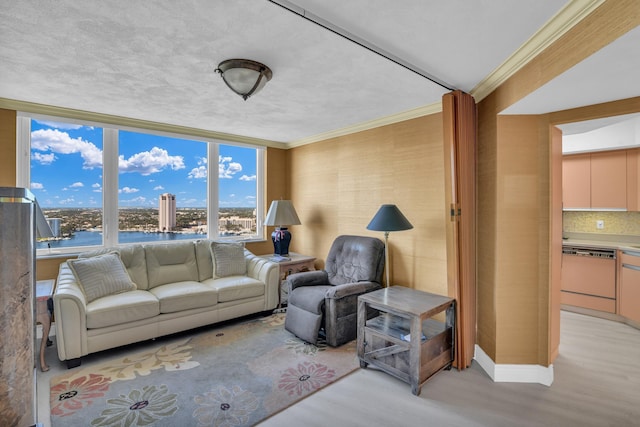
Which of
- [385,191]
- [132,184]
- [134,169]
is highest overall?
[134,169]

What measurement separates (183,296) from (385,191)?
2598mm

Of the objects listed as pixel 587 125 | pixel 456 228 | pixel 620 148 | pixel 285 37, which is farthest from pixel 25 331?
pixel 620 148

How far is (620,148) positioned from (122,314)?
231 inches

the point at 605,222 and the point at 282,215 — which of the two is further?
the point at 282,215

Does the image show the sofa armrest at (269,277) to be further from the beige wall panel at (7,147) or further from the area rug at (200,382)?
the beige wall panel at (7,147)

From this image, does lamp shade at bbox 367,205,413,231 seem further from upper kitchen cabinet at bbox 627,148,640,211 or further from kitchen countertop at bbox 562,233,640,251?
upper kitchen cabinet at bbox 627,148,640,211

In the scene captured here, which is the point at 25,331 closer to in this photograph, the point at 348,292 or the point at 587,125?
the point at 348,292

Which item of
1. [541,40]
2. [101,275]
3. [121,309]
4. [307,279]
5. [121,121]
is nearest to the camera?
[541,40]

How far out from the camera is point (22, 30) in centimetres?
191

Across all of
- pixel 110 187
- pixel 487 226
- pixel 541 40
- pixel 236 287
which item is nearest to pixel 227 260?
pixel 236 287

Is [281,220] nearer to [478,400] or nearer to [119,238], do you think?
[119,238]

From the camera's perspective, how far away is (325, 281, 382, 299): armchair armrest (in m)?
3.09

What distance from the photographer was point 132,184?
412 centimetres

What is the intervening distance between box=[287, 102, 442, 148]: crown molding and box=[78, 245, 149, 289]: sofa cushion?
280 cm
